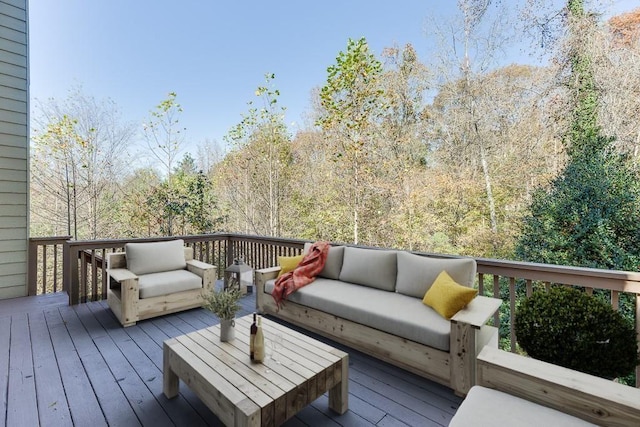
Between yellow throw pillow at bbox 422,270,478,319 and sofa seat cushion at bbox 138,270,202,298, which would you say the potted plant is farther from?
sofa seat cushion at bbox 138,270,202,298

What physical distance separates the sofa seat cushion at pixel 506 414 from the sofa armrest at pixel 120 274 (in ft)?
Answer: 11.1

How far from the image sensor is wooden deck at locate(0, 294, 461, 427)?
185 cm

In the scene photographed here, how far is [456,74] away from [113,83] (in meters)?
8.73

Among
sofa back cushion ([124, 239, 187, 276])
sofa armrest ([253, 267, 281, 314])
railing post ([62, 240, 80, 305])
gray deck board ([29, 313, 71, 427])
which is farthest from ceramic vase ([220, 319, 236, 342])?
railing post ([62, 240, 80, 305])

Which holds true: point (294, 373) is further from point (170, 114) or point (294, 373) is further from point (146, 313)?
point (170, 114)

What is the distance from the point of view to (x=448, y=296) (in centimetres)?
230

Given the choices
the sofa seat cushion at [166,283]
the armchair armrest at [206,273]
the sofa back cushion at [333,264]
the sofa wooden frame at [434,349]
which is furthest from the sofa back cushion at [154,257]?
the sofa wooden frame at [434,349]

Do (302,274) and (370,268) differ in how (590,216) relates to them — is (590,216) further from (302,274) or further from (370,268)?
(302,274)

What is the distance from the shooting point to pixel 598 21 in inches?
220

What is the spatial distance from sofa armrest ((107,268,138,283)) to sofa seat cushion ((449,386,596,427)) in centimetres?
337

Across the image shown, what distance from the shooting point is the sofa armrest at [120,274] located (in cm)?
326

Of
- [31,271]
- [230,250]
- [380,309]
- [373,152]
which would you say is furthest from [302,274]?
[373,152]

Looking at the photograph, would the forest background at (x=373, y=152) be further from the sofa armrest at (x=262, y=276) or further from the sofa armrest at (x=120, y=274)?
the sofa armrest at (x=262, y=276)

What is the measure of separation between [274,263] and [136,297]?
78.5 inches
